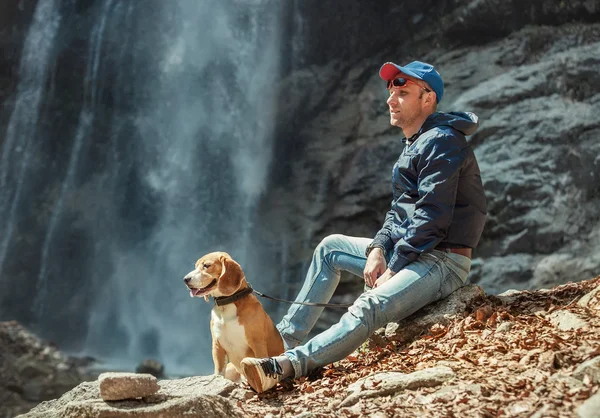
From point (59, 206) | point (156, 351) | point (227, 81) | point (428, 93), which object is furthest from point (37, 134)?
point (428, 93)

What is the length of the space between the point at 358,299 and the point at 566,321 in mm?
1201

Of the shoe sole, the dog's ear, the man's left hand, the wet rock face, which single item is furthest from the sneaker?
the wet rock face

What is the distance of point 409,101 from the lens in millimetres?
4250

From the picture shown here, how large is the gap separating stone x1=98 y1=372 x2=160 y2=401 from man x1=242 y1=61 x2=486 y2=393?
0.61 m

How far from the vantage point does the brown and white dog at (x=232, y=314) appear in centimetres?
410

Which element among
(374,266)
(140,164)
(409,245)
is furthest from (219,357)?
(140,164)

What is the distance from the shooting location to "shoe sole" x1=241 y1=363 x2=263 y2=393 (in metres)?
3.50

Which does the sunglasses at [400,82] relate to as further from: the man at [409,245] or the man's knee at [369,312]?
the man's knee at [369,312]

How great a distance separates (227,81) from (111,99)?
118 inches

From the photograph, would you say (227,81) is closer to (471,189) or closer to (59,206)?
(59,206)

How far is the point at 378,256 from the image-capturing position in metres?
4.14

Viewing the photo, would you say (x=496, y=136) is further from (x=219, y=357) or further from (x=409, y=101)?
(x=219, y=357)

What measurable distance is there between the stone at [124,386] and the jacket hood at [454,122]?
2.32m

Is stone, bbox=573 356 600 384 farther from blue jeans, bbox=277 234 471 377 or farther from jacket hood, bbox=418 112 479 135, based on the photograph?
jacket hood, bbox=418 112 479 135
